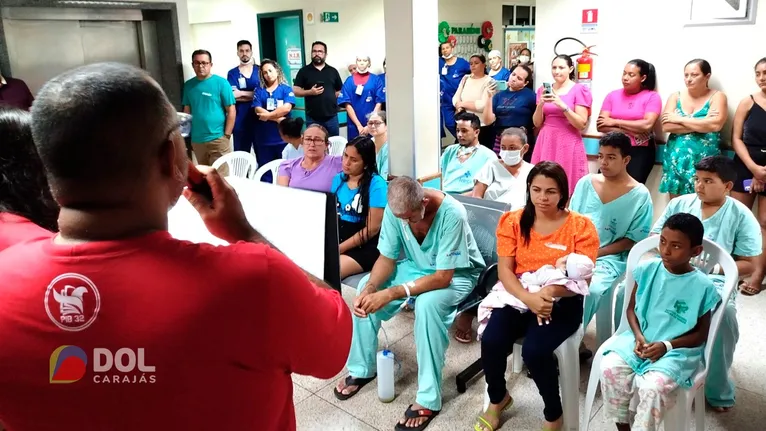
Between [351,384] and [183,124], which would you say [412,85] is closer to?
[351,384]

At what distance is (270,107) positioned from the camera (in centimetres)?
593

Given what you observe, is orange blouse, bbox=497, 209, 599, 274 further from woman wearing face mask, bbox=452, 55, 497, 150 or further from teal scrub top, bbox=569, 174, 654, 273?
woman wearing face mask, bbox=452, 55, 497, 150

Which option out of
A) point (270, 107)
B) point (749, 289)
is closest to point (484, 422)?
point (749, 289)

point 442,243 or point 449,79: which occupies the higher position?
point 449,79

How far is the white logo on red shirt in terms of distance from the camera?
2.42 feet

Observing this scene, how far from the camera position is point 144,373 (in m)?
0.76

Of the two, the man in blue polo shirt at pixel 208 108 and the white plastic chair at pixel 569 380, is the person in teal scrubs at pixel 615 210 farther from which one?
the man in blue polo shirt at pixel 208 108

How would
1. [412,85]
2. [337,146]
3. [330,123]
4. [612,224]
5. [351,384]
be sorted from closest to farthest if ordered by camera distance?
1. [351,384]
2. [612,224]
3. [412,85]
4. [337,146]
5. [330,123]

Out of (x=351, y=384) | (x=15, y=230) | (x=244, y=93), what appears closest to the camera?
(x=15, y=230)

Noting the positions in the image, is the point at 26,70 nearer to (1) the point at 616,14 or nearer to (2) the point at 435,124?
(2) the point at 435,124

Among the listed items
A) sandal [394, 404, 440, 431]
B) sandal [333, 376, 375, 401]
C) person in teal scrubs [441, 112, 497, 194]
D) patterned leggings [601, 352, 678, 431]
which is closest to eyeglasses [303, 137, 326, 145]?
person in teal scrubs [441, 112, 497, 194]

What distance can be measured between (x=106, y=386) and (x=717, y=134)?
4373 millimetres

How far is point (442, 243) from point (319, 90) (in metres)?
4.00

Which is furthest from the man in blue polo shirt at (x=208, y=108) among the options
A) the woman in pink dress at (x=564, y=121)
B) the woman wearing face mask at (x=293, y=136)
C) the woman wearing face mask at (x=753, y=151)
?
the woman wearing face mask at (x=753, y=151)
